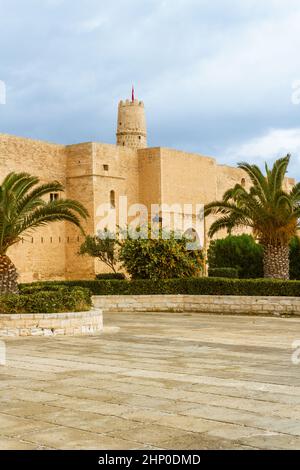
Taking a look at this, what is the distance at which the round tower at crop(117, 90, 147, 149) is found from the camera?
156ft

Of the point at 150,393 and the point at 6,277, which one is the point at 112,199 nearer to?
the point at 6,277

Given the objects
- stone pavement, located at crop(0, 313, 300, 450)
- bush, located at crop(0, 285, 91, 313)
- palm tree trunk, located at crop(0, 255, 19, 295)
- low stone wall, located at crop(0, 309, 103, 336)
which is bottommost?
stone pavement, located at crop(0, 313, 300, 450)

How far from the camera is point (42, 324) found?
11.7 meters

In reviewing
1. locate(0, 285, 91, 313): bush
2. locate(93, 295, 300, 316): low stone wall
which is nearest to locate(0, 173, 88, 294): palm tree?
locate(0, 285, 91, 313): bush

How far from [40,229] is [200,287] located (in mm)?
14370

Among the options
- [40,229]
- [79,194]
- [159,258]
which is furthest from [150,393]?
[79,194]

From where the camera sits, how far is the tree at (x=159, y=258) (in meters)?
19.0

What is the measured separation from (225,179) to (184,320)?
2713 centimetres

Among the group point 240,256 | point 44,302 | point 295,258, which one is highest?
point 240,256

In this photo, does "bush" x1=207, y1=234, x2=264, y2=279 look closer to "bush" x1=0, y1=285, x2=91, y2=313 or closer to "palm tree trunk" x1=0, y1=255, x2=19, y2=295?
"palm tree trunk" x1=0, y1=255, x2=19, y2=295

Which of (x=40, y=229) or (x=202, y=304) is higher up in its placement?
(x=40, y=229)

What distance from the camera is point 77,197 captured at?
32438 millimetres

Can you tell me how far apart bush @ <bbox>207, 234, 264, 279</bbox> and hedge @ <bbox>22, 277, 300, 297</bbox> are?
6.97 meters
